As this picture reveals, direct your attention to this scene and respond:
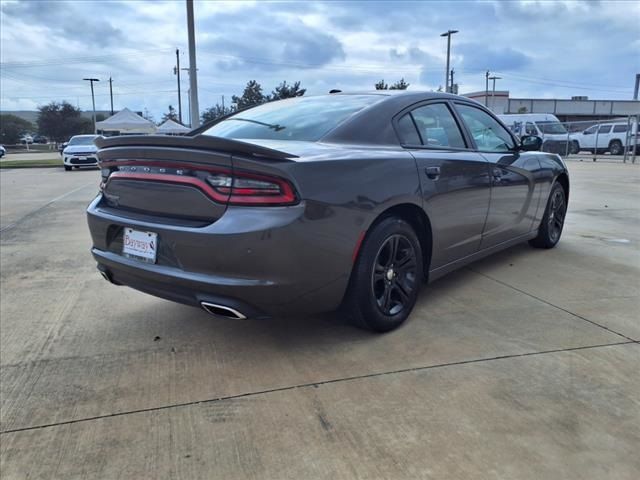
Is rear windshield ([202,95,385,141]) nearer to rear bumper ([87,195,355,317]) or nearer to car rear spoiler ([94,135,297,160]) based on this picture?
car rear spoiler ([94,135,297,160])

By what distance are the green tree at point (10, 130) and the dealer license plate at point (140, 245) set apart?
72312mm

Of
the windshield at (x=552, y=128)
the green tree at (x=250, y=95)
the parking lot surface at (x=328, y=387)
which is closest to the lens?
the parking lot surface at (x=328, y=387)

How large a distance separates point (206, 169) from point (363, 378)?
129 centimetres

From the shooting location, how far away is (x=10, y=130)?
66000 millimetres

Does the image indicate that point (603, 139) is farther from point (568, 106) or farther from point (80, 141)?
point (568, 106)

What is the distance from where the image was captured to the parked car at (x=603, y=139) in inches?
947

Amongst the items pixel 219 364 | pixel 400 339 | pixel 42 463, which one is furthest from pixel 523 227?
pixel 42 463

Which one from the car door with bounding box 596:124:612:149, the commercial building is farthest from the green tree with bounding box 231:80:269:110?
the car door with bounding box 596:124:612:149

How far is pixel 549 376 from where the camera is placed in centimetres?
266

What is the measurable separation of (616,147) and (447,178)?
979 inches

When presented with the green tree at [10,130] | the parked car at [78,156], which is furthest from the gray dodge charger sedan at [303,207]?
the green tree at [10,130]

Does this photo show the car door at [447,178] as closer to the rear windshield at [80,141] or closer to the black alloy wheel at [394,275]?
the black alloy wheel at [394,275]

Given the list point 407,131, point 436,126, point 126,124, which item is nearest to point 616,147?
point 126,124

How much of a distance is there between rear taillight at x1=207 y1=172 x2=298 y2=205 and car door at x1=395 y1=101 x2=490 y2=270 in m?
1.05
